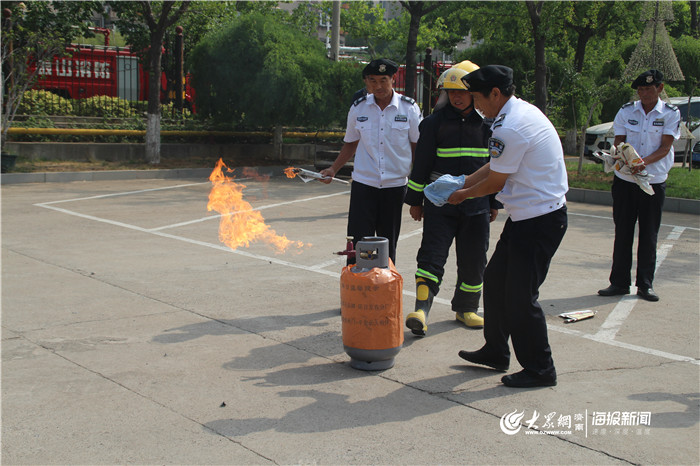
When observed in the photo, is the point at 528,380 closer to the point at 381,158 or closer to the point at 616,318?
the point at 616,318

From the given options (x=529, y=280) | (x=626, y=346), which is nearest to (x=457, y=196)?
(x=529, y=280)

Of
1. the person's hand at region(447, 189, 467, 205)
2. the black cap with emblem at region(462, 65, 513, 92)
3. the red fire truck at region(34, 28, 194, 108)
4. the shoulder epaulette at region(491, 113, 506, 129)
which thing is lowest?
the person's hand at region(447, 189, 467, 205)

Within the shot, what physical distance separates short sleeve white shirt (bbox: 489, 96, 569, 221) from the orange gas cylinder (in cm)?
91

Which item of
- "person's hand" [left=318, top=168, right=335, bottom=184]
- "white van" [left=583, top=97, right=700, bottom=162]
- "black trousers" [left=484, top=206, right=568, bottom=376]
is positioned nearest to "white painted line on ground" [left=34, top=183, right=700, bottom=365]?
"black trousers" [left=484, top=206, right=568, bottom=376]

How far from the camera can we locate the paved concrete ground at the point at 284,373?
3.57m

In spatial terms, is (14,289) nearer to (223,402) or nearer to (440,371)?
(223,402)

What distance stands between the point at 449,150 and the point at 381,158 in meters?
0.61

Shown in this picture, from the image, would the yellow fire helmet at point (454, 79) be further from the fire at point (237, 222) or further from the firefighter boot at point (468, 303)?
the fire at point (237, 222)

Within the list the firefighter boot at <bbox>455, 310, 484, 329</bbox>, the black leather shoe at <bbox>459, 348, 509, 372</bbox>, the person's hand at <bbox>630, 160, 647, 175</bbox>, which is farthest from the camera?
the person's hand at <bbox>630, 160, 647, 175</bbox>

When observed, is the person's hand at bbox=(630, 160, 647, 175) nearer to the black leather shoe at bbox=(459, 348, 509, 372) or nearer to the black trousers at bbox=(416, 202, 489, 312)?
the black trousers at bbox=(416, 202, 489, 312)

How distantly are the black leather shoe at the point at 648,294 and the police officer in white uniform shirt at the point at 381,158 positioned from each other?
260cm

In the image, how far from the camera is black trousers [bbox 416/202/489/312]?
17.9ft

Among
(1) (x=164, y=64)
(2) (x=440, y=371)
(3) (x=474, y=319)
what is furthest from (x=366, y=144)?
(1) (x=164, y=64)

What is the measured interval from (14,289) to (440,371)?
4046 mm
